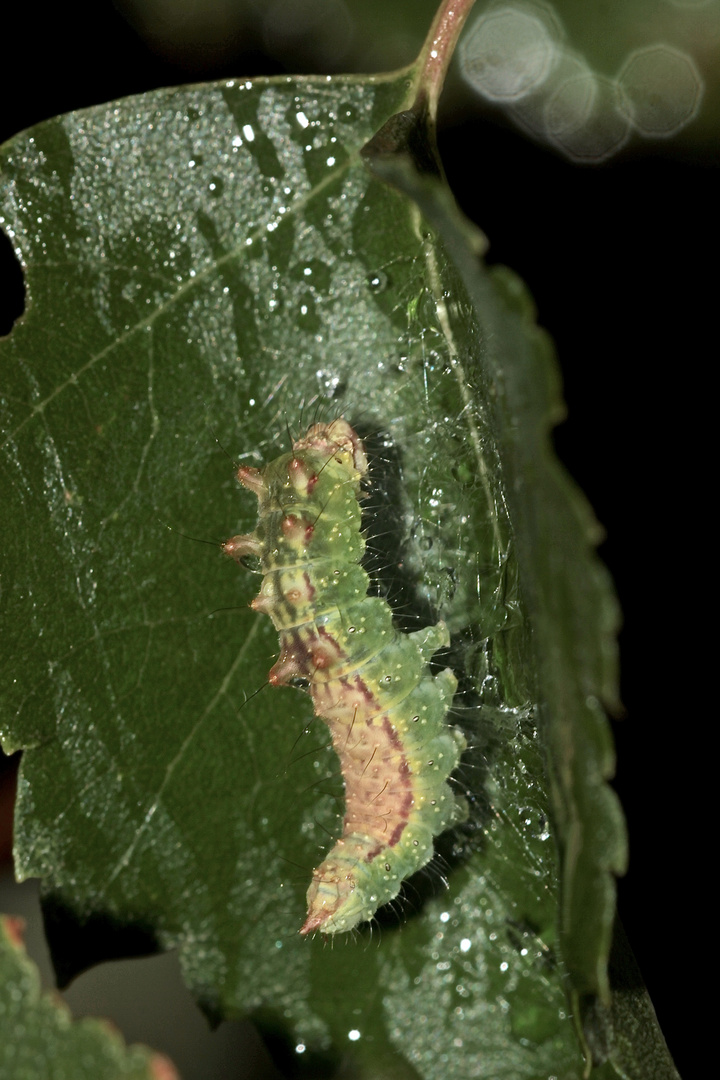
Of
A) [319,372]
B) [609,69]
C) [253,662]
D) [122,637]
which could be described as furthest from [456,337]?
[609,69]

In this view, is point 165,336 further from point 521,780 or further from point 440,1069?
point 440,1069

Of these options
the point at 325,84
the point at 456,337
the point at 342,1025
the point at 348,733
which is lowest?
the point at 342,1025

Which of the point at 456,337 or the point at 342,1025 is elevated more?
the point at 456,337

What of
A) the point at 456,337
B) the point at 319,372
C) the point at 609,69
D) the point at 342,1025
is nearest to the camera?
the point at 456,337

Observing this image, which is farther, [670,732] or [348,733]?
[670,732]

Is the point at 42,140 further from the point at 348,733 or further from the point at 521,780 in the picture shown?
the point at 521,780

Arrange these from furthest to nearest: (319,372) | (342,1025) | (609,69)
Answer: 1. (609,69)
2. (342,1025)
3. (319,372)

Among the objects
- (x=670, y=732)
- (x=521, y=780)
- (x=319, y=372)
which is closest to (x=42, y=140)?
(x=319, y=372)
